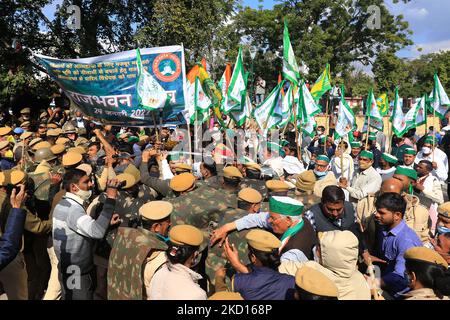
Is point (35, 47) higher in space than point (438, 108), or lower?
higher

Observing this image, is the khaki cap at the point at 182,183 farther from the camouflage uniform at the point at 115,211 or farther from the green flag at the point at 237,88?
the green flag at the point at 237,88

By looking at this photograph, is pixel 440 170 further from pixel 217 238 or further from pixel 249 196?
pixel 217 238

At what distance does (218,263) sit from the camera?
3.43 metres

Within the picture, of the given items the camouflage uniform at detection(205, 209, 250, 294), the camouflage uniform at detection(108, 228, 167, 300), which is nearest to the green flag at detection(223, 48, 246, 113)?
the camouflage uniform at detection(205, 209, 250, 294)

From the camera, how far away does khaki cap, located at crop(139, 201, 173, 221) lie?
297 cm

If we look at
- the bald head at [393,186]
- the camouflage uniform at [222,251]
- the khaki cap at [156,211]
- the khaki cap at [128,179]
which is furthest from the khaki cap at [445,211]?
the khaki cap at [128,179]

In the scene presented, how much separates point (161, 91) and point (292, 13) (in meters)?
21.9

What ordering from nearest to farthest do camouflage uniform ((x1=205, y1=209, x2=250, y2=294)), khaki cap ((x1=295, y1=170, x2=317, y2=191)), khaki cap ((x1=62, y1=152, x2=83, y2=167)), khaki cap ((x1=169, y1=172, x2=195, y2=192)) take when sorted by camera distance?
camouflage uniform ((x1=205, y1=209, x2=250, y2=294)), khaki cap ((x1=169, y1=172, x2=195, y2=192)), khaki cap ((x1=62, y1=152, x2=83, y2=167)), khaki cap ((x1=295, y1=170, x2=317, y2=191))

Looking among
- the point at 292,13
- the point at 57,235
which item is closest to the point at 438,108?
the point at 57,235

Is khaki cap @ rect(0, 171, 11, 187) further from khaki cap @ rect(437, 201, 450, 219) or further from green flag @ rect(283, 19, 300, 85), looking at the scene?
green flag @ rect(283, 19, 300, 85)

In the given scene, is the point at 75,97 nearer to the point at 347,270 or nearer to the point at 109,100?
the point at 109,100

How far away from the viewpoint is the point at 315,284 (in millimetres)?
2098

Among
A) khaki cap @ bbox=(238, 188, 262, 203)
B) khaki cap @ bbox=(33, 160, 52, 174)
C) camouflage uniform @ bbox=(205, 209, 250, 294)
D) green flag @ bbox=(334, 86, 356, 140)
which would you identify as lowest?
camouflage uniform @ bbox=(205, 209, 250, 294)

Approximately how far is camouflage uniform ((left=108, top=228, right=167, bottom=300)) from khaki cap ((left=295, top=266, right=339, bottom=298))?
1.10 m
